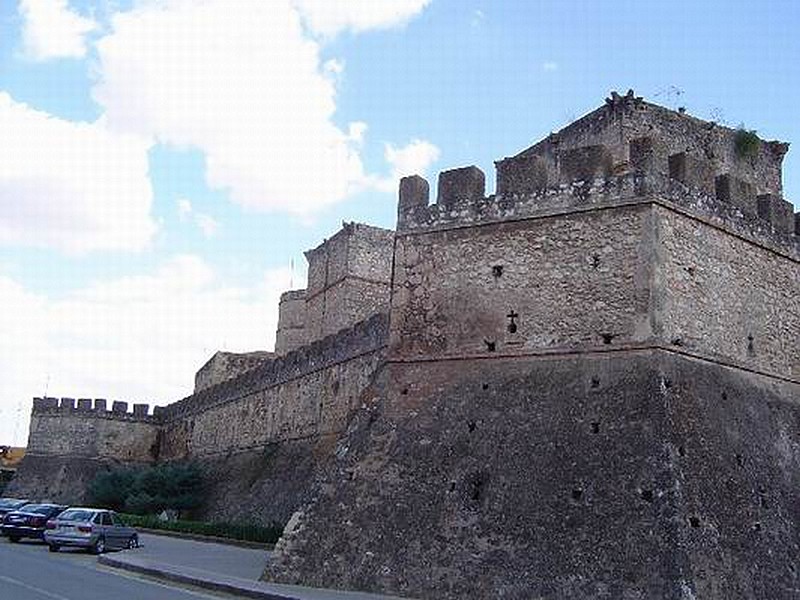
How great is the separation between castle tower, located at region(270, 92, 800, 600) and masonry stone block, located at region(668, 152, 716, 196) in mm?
36

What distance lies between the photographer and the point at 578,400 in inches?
Result: 553

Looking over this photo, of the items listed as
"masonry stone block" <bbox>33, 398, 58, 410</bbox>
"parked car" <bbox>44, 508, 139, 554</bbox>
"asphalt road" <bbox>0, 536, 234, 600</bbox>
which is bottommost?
"asphalt road" <bbox>0, 536, 234, 600</bbox>

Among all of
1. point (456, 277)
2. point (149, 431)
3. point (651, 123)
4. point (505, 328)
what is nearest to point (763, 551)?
point (505, 328)

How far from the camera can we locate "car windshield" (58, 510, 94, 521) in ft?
79.5

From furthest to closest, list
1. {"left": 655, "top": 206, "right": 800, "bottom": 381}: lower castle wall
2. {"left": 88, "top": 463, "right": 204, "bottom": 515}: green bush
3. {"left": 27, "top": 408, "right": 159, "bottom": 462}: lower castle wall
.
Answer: {"left": 27, "top": 408, "right": 159, "bottom": 462}: lower castle wall
{"left": 88, "top": 463, "right": 204, "bottom": 515}: green bush
{"left": 655, "top": 206, "right": 800, "bottom": 381}: lower castle wall

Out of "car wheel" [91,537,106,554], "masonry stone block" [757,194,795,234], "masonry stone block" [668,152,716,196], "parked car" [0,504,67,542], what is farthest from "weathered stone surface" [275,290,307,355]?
"masonry stone block" [668,152,716,196]

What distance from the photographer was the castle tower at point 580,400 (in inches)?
499

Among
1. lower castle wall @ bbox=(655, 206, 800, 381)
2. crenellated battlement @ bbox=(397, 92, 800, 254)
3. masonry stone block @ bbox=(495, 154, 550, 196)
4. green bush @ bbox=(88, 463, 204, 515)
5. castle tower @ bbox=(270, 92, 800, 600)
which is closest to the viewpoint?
castle tower @ bbox=(270, 92, 800, 600)

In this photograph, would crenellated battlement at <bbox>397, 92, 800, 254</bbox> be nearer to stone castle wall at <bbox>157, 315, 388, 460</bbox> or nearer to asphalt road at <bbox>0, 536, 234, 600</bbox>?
stone castle wall at <bbox>157, 315, 388, 460</bbox>

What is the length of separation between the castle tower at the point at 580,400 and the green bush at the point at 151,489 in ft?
83.2

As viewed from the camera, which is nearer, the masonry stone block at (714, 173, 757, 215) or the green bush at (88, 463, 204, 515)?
the masonry stone block at (714, 173, 757, 215)

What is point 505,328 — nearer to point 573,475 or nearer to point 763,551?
point 573,475

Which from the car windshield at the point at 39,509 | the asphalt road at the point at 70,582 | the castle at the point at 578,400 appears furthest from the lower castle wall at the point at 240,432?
the car windshield at the point at 39,509

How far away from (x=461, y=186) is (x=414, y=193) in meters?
1.09
